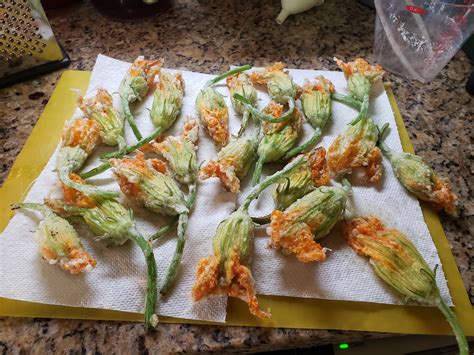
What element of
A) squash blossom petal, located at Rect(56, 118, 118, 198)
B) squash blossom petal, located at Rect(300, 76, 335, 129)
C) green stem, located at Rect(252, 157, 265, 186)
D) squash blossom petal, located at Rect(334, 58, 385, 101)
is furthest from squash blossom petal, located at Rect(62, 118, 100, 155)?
squash blossom petal, located at Rect(334, 58, 385, 101)

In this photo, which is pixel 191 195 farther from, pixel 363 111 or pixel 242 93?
pixel 363 111

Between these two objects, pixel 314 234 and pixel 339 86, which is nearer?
pixel 314 234

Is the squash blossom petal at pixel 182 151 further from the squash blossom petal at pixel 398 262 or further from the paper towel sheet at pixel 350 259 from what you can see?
the squash blossom petal at pixel 398 262

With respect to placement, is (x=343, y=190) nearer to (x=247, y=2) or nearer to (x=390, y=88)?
(x=390, y=88)

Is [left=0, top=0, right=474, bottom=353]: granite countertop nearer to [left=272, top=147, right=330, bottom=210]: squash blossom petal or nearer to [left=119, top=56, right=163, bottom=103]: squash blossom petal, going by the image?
[left=119, top=56, right=163, bottom=103]: squash blossom petal

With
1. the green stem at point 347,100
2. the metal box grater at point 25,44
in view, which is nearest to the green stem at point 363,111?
the green stem at point 347,100

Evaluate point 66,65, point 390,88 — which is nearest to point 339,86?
point 390,88
